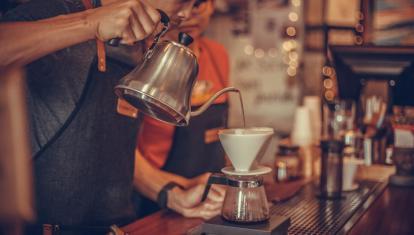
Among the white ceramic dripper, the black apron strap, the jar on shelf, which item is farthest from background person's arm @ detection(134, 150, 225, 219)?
the jar on shelf

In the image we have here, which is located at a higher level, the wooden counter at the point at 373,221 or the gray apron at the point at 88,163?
the gray apron at the point at 88,163

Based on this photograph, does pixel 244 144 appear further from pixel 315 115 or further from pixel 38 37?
pixel 315 115

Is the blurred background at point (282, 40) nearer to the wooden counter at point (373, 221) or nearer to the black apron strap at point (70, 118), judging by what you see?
the wooden counter at point (373, 221)

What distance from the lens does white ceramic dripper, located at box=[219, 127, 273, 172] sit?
1481mm

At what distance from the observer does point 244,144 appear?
1.48 m

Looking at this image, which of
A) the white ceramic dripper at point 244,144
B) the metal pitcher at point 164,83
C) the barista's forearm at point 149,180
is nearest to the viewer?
the metal pitcher at point 164,83

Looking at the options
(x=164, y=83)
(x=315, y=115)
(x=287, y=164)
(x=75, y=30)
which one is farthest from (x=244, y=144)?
(x=315, y=115)

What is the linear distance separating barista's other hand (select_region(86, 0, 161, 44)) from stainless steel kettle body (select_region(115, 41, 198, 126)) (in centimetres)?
6

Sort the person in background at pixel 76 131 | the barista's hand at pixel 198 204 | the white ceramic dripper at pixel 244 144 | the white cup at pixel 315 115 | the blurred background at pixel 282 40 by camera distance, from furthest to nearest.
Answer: the blurred background at pixel 282 40 → the white cup at pixel 315 115 → the barista's hand at pixel 198 204 → the person in background at pixel 76 131 → the white ceramic dripper at pixel 244 144

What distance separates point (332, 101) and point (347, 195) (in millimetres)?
1001

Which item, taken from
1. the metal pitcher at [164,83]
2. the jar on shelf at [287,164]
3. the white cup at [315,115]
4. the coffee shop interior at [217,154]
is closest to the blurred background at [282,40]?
the coffee shop interior at [217,154]

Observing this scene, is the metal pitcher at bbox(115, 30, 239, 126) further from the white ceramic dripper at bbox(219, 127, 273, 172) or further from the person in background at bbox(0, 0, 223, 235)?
the person in background at bbox(0, 0, 223, 235)

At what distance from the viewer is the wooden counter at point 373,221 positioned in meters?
1.69

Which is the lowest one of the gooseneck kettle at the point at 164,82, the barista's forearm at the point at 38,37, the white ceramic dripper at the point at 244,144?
the white ceramic dripper at the point at 244,144
